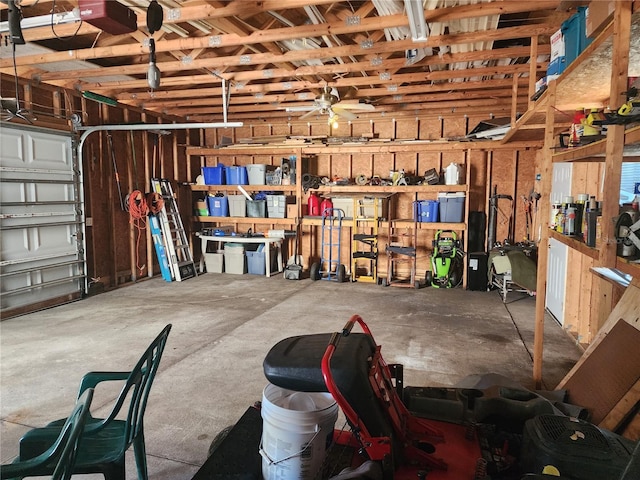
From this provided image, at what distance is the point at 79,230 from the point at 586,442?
634 cm

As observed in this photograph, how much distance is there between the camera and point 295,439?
4.98ft

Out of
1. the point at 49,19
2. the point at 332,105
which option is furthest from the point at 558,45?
the point at 49,19

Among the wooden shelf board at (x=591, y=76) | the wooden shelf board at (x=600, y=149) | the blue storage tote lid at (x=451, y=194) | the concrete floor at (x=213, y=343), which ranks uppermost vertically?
the wooden shelf board at (x=591, y=76)

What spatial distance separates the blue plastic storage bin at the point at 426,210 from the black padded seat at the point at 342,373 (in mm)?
5565

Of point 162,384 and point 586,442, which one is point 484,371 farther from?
point 162,384

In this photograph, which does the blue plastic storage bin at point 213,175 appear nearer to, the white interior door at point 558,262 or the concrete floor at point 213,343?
the concrete floor at point 213,343

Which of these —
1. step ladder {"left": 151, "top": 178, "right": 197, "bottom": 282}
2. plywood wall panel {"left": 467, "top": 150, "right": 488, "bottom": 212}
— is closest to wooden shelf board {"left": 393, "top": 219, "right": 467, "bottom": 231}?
Answer: plywood wall panel {"left": 467, "top": 150, "right": 488, "bottom": 212}

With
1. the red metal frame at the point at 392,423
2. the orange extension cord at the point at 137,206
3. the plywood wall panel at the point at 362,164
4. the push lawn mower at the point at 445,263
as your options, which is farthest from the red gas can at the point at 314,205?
the red metal frame at the point at 392,423

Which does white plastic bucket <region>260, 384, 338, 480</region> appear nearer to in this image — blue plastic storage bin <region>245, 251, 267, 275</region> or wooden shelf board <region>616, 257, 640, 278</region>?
wooden shelf board <region>616, 257, 640, 278</region>

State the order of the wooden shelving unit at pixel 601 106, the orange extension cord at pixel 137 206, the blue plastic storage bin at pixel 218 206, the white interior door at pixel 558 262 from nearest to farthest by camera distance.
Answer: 1. the wooden shelving unit at pixel 601 106
2. the white interior door at pixel 558 262
3. the orange extension cord at pixel 137 206
4. the blue plastic storage bin at pixel 218 206

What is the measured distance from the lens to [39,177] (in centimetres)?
547

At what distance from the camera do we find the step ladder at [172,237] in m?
7.27

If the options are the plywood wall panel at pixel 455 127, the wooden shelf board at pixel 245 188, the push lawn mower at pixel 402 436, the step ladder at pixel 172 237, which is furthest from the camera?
the wooden shelf board at pixel 245 188

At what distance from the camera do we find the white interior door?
15.9ft
